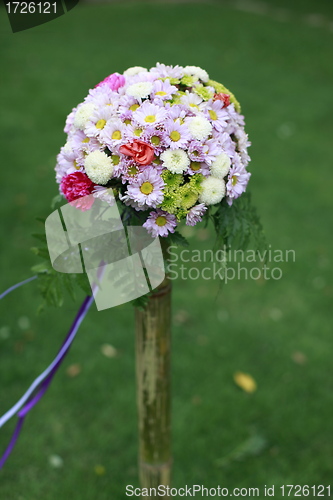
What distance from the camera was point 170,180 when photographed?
1384 mm

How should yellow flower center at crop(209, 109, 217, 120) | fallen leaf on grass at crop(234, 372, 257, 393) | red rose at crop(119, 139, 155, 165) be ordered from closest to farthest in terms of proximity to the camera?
1. red rose at crop(119, 139, 155, 165)
2. yellow flower center at crop(209, 109, 217, 120)
3. fallen leaf on grass at crop(234, 372, 257, 393)

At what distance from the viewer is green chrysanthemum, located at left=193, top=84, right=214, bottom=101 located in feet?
4.82

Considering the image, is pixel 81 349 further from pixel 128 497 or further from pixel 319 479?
pixel 319 479

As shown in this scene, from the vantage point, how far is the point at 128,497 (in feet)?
7.97

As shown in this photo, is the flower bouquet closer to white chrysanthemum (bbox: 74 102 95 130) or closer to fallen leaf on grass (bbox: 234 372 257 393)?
white chrysanthemum (bbox: 74 102 95 130)

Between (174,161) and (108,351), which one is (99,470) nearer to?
(108,351)

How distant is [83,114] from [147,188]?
289mm

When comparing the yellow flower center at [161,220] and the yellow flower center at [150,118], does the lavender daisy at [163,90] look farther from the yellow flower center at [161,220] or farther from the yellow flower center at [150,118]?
the yellow flower center at [161,220]

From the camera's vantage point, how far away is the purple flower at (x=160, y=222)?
1399 mm

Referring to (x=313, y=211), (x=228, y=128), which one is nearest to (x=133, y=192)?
(x=228, y=128)

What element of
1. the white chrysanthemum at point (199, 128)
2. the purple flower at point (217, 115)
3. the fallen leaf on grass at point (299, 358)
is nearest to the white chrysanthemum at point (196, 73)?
the purple flower at point (217, 115)

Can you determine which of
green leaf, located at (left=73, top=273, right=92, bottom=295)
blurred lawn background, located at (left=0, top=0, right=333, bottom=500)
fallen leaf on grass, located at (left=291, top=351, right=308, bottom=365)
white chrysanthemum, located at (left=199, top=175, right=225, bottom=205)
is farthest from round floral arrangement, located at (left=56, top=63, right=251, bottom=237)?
fallen leaf on grass, located at (left=291, top=351, right=308, bottom=365)

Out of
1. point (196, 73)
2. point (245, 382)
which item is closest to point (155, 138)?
point (196, 73)

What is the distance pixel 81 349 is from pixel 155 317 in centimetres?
151
